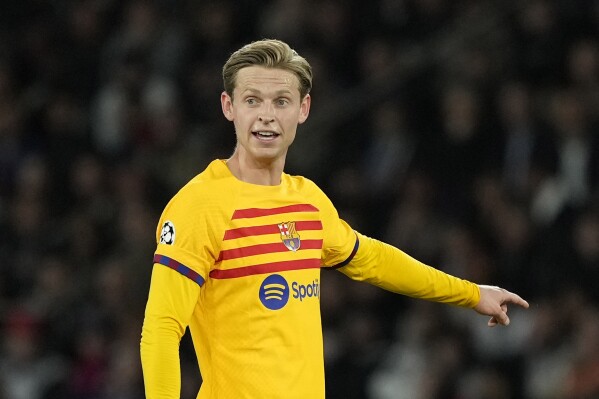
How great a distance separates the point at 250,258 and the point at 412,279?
0.75 m

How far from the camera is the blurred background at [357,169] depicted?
7.99 m

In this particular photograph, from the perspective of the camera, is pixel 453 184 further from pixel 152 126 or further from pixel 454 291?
pixel 454 291

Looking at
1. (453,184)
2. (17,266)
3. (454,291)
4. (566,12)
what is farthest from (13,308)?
(454,291)

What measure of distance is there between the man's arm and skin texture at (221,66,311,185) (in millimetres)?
547

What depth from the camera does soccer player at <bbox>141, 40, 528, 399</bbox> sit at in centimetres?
381

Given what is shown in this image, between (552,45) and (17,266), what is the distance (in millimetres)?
4108

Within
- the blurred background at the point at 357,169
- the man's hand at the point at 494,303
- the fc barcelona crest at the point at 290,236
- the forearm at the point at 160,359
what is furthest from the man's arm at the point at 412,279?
the blurred background at the point at 357,169

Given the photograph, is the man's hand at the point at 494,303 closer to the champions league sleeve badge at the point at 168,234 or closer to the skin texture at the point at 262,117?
the skin texture at the point at 262,117

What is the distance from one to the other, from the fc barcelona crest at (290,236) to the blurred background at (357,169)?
12.3ft

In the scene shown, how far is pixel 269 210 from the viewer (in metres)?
4.03

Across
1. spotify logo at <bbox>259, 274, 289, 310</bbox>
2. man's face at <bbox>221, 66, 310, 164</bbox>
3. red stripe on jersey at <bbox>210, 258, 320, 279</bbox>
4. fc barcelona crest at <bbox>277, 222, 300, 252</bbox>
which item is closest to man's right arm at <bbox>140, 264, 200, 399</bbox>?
red stripe on jersey at <bbox>210, 258, 320, 279</bbox>

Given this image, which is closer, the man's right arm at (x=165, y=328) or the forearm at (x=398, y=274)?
the man's right arm at (x=165, y=328)

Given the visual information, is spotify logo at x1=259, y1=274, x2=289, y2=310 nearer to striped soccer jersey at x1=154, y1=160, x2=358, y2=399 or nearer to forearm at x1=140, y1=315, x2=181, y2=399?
striped soccer jersey at x1=154, y1=160, x2=358, y2=399

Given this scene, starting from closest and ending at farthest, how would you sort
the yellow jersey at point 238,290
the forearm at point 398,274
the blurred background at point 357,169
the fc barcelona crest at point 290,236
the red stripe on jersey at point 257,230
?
1. the yellow jersey at point 238,290
2. the red stripe on jersey at point 257,230
3. the fc barcelona crest at point 290,236
4. the forearm at point 398,274
5. the blurred background at point 357,169
